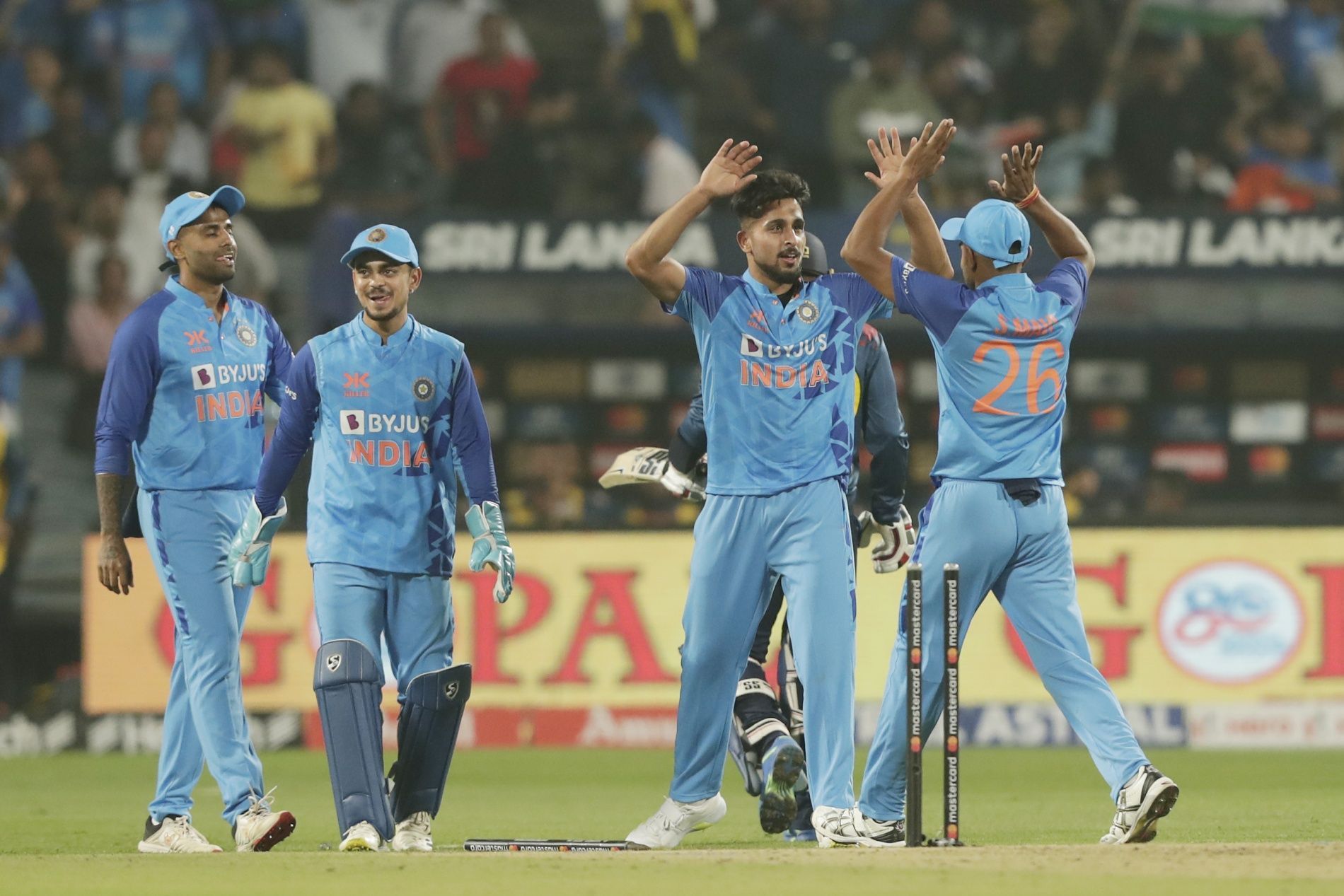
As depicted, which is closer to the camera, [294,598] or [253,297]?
[294,598]

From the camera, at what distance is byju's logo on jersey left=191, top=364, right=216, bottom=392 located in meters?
7.91

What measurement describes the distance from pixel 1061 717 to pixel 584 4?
8.36 metres

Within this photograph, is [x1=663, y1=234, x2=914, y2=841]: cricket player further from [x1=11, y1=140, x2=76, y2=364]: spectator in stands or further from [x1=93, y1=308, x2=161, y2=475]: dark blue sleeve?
[x1=11, y1=140, x2=76, y2=364]: spectator in stands

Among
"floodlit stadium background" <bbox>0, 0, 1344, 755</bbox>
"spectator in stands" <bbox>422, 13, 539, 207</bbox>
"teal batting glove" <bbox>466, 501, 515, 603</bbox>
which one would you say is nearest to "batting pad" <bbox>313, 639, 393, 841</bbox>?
"teal batting glove" <bbox>466, 501, 515, 603</bbox>

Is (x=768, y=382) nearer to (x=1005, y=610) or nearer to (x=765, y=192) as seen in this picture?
(x=765, y=192)

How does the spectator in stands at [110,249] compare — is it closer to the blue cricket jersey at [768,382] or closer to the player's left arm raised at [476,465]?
the player's left arm raised at [476,465]

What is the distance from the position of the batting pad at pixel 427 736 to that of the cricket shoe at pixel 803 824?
1.42 metres

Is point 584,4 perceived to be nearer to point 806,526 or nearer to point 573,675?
point 573,675

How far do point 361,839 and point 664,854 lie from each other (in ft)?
3.34

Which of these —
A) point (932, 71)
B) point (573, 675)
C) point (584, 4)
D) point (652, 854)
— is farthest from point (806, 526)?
point (584, 4)

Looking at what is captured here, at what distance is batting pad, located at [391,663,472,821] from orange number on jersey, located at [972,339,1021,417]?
6.57 feet

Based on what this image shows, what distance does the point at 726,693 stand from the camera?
7.39 metres

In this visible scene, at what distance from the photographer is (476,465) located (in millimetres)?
7445

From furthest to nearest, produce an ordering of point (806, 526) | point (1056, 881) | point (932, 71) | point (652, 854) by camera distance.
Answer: point (932, 71) < point (806, 526) < point (652, 854) < point (1056, 881)
